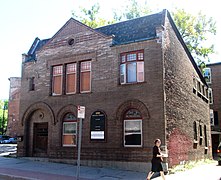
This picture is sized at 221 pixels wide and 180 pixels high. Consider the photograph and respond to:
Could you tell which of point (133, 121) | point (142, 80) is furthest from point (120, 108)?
point (142, 80)

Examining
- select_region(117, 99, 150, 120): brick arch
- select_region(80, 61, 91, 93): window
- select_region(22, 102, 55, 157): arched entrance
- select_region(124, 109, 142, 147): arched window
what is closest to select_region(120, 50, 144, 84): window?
select_region(117, 99, 150, 120): brick arch

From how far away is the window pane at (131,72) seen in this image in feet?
49.9

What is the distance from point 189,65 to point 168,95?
6.54 meters

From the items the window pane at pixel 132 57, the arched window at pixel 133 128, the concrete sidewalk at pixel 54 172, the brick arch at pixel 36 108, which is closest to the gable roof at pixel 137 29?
the window pane at pixel 132 57

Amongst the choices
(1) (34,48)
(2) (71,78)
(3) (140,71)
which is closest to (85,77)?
(2) (71,78)

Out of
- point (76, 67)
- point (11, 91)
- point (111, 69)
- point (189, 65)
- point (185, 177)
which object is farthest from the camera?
point (11, 91)

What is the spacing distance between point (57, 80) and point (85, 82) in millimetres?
2202

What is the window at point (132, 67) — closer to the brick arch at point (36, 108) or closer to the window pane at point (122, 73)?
the window pane at point (122, 73)

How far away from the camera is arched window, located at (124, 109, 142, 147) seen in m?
14.4

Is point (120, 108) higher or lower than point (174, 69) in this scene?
lower

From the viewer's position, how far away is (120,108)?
1487cm

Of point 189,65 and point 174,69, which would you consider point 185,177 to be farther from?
Answer: point 189,65

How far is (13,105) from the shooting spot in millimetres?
54500

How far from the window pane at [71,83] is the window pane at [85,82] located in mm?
614
